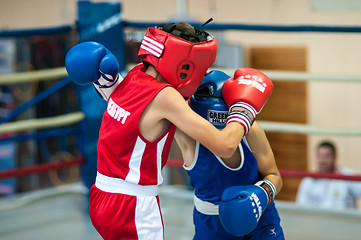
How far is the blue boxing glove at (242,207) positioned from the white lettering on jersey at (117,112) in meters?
0.34

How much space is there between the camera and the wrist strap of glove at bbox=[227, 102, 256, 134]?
1.15 meters

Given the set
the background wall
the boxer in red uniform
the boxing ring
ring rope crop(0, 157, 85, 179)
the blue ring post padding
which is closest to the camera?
the boxer in red uniform

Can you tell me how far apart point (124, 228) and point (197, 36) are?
53cm

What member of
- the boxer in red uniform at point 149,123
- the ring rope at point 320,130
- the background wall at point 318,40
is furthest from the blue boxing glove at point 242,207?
the background wall at point 318,40

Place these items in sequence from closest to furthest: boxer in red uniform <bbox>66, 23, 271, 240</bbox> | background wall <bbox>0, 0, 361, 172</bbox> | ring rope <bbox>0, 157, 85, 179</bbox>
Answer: boxer in red uniform <bbox>66, 23, 271, 240</bbox> → ring rope <bbox>0, 157, 85, 179</bbox> → background wall <bbox>0, 0, 361, 172</bbox>

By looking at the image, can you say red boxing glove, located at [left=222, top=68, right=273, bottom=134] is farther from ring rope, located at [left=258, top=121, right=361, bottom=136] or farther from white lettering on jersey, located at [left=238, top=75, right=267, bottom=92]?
ring rope, located at [left=258, top=121, right=361, bottom=136]

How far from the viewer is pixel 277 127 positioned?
2.21 meters

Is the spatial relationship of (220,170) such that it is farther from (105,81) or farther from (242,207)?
(105,81)

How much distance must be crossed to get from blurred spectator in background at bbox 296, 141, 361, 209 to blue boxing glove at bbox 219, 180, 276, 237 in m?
1.63

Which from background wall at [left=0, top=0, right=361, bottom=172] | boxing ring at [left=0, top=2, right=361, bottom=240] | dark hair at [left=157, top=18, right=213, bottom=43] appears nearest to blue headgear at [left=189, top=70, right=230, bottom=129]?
dark hair at [left=157, top=18, right=213, bottom=43]

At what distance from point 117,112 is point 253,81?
1.24 feet

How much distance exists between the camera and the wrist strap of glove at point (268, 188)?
1.24 m

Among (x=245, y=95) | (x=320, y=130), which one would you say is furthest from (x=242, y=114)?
(x=320, y=130)

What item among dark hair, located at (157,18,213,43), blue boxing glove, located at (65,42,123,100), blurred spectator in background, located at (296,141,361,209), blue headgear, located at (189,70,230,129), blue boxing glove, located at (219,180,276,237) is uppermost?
dark hair, located at (157,18,213,43)
